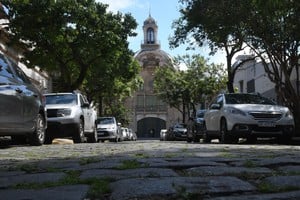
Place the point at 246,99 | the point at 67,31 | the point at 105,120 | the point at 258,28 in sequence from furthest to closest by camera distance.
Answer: the point at 105,120, the point at 67,31, the point at 258,28, the point at 246,99

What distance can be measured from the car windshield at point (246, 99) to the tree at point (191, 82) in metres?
30.3

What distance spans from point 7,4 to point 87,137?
8898 millimetres

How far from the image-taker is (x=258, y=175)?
197 inches

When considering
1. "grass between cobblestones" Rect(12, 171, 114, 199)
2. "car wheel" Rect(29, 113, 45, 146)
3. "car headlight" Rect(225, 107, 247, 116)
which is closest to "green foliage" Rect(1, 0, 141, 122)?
"car headlight" Rect(225, 107, 247, 116)

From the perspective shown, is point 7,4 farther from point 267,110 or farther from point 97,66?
point 267,110

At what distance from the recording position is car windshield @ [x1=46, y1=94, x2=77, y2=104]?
1672 cm

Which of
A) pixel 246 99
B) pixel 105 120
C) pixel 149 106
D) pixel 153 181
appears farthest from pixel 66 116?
pixel 149 106

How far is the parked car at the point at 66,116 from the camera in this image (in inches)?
620

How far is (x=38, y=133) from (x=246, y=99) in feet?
22.5

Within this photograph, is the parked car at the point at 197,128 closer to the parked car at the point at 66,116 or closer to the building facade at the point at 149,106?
the parked car at the point at 66,116

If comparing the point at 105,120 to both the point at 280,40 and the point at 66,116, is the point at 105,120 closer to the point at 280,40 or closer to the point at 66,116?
the point at 280,40

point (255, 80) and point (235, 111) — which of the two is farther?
point (255, 80)

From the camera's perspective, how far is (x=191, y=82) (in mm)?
50938

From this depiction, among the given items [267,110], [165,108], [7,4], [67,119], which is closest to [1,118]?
[67,119]
